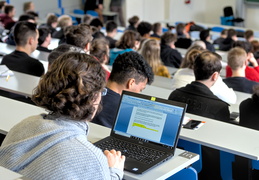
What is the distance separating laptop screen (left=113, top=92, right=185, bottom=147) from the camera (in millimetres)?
2553

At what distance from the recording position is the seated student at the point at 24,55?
4.99 metres

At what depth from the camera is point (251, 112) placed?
11.9 ft

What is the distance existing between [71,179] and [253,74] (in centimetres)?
403

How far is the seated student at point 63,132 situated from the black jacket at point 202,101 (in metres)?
1.83

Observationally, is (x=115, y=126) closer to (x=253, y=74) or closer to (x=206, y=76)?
(x=206, y=76)

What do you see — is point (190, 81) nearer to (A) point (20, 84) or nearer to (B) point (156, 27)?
(A) point (20, 84)

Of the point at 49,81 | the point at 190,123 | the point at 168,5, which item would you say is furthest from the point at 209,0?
the point at 49,81

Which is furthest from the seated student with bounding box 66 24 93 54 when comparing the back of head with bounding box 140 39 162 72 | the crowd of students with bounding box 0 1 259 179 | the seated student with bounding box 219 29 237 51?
the seated student with bounding box 219 29 237 51

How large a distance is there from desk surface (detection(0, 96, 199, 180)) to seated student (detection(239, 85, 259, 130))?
1207 mm

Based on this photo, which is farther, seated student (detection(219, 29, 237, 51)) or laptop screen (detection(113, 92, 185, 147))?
seated student (detection(219, 29, 237, 51))

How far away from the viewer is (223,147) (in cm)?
276

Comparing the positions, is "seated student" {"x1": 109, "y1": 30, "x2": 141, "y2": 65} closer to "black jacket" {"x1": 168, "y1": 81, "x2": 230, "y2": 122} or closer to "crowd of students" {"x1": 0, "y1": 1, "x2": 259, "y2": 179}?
"crowd of students" {"x1": 0, "y1": 1, "x2": 259, "y2": 179}

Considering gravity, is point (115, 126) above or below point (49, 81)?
below

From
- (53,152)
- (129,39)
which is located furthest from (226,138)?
(129,39)
